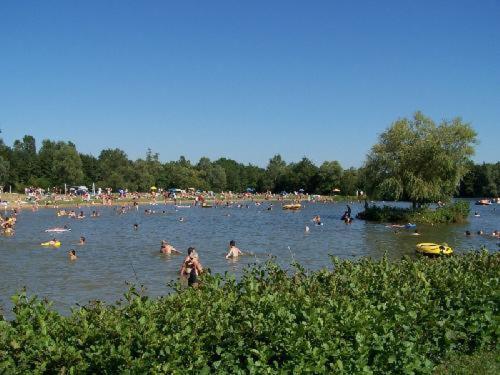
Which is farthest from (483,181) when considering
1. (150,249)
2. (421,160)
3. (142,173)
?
(150,249)

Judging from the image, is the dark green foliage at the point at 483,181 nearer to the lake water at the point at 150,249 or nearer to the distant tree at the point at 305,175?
the distant tree at the point at 305,175

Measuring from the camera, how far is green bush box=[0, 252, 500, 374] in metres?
6.56

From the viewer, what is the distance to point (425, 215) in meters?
57.6

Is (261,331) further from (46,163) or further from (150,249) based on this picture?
(46,163)

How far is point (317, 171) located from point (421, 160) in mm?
96862

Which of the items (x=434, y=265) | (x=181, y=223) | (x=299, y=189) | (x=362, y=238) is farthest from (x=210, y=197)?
(x=434, y=265)

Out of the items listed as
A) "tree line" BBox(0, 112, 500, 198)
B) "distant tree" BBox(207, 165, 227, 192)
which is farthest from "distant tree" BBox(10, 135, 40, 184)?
"distant tree" BBox(207, 165, 227, 192)

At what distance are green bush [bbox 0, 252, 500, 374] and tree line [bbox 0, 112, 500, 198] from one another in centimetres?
5005

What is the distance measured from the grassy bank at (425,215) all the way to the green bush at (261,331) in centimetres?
4984

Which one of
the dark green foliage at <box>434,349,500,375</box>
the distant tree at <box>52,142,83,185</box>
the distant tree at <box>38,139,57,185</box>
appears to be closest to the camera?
the dark green foliage at <box>434,349,500,375</box>

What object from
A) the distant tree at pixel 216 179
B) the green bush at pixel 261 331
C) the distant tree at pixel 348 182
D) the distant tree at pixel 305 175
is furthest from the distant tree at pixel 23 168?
the green bush at pixel 261 331

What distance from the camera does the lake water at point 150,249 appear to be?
877 inches

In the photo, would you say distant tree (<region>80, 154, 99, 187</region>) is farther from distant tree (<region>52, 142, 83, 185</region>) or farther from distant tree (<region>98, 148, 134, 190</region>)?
distant tree (<region>52, 142, 83, 185</region>)

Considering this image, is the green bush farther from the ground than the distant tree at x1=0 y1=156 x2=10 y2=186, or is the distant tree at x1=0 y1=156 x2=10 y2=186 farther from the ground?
the distant tree at x1=0 y1=156 x2=10 y2=186
